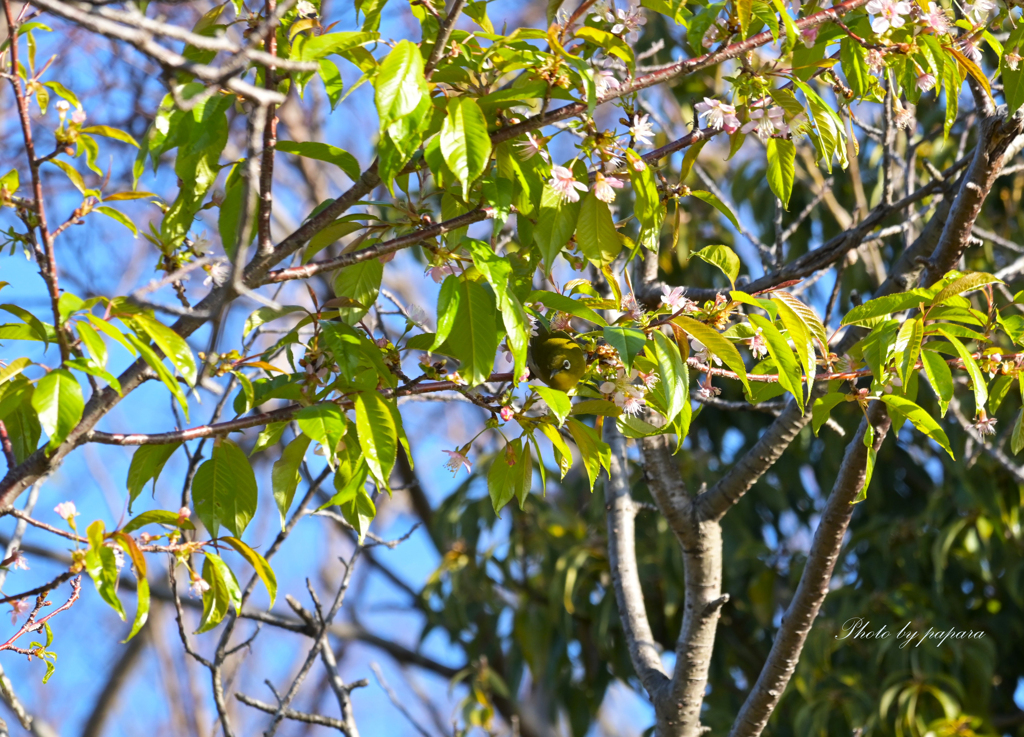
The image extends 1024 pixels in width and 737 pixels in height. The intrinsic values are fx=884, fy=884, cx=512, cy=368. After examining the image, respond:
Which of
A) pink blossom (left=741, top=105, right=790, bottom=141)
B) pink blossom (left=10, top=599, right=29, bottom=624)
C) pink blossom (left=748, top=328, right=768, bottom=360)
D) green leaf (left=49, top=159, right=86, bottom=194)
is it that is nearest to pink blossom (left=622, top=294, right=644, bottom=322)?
pink blossom (left=748, top=328, right=768, bottom=360)

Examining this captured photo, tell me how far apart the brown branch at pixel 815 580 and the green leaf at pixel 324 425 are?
0.72m

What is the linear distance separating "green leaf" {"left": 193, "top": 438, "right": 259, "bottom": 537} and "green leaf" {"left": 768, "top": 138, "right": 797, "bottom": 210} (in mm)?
661

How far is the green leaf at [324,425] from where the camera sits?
0.74 m

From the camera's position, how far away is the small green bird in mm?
917

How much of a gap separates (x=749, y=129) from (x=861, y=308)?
0.24 meters

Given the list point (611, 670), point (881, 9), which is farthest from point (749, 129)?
point (611, 670)

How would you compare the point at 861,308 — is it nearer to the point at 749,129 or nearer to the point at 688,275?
the point at 749,129

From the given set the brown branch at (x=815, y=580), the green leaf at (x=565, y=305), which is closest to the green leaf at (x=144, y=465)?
the green leaf at (x=565, y=305)

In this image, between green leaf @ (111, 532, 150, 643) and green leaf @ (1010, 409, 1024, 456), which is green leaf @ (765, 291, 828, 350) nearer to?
green leaf @ (1010, 409, 1024, 456)

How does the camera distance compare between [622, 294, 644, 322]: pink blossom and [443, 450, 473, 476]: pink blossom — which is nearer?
[622, 294, 644, 322]: pink blossom

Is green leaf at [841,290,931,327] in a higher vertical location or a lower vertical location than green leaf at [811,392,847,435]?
higher

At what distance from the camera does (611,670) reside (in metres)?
2.68

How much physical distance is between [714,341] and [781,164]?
0.30 metres

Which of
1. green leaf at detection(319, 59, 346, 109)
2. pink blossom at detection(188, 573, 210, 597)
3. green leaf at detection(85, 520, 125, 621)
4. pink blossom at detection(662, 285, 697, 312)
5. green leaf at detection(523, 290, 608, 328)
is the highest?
green leaf at detection(319, 59, 346, 109)
